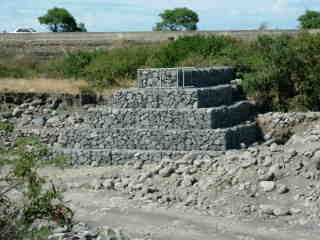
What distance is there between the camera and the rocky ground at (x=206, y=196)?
14.7 m

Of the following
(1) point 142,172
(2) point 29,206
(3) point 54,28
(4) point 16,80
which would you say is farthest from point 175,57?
(3) point 54,28

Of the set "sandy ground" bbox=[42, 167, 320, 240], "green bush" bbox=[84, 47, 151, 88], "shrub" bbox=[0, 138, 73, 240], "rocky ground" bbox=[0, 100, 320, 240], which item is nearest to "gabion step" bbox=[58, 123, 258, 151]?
"rocky ground" bbox=[0, 100, 320, 240]

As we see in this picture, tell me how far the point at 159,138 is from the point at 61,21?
4845cm

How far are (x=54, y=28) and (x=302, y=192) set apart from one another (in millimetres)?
52866

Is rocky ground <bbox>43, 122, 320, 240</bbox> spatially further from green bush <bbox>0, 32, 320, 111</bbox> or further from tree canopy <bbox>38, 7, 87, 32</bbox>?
tree canopy <bbox>38, 7, 87, 32</bbox>

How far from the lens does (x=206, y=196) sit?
55.5 ft

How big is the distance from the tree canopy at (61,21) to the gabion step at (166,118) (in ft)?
151

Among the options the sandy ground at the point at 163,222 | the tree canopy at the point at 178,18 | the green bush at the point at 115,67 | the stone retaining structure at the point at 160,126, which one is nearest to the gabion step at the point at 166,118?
the stone retaining structure at the point at 160,126

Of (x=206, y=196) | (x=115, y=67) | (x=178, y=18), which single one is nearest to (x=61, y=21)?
(x=178, y=18)

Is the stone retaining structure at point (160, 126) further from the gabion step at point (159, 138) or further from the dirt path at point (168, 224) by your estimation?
the dirt path at point (168, 224)

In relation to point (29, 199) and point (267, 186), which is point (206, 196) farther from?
point (29, 199)

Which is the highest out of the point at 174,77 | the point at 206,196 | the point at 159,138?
the point at 174,77

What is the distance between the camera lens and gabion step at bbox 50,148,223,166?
20.5 m

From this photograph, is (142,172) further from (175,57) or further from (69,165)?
(175,57)
